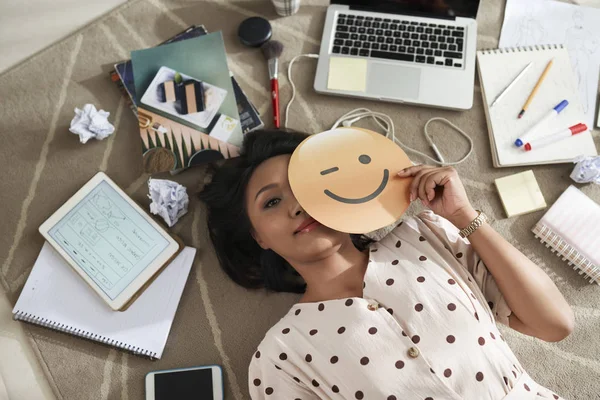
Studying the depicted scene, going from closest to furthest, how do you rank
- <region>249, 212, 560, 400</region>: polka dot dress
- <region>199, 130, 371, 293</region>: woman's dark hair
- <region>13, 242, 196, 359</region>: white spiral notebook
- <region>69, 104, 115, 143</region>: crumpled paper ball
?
<region>249, 212, 560, 400</region>: polka dot dress
<region>199, 130, 371, 293</region>: woman's dark hair
<region>13, 242, 196, 359</region>: white spiral notebook
<region>69, 104, 115, 143</region>: crumpled paper ball

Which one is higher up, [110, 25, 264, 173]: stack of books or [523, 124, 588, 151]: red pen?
[110, 25, 264, 173]: stack of books

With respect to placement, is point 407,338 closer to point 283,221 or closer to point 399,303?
point 399,303

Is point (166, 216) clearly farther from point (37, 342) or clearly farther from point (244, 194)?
point (37, 342)

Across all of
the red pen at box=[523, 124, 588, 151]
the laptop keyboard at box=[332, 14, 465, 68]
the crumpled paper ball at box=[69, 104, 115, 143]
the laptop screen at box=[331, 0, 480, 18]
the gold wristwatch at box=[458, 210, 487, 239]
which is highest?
the laptop screen at box=[331, 0, 480, 18]

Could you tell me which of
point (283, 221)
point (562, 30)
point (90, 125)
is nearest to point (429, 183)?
point (283, 221)

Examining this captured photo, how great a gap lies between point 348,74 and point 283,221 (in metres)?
0.49

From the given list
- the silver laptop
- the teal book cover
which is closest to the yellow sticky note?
the silver laptop

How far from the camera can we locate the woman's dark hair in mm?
1026

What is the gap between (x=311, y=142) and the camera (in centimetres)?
99

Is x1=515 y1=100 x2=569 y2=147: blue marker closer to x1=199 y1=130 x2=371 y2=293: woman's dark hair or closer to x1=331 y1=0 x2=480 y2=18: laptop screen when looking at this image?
x1=331 y1=0 x2=480 y2=18: laptop screen

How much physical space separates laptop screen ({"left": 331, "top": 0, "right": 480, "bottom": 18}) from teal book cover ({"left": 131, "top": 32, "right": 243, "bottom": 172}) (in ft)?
1.31

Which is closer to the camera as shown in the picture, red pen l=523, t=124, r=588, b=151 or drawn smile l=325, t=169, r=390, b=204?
drawn smile l=325, t=169, r=390, b=204

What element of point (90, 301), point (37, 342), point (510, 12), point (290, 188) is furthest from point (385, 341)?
point (510, 12)

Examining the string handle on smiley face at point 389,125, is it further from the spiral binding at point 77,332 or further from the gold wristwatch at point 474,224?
the spiral binding at point 77,332
